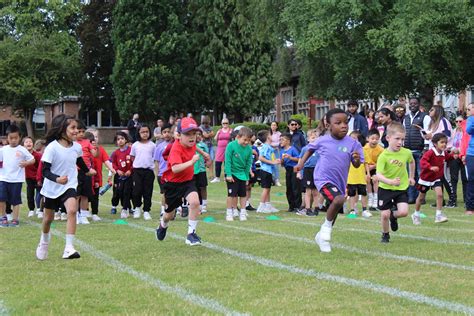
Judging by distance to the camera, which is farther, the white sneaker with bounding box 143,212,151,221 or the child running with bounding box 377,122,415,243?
the white sneaker with bounding box 143,212,151,221

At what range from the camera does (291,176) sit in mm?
18016

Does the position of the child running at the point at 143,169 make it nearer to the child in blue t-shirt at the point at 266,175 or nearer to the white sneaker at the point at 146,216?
the white sneaker at the point at 146,216

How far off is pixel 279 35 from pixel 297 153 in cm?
2312

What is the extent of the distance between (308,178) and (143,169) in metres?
3.49

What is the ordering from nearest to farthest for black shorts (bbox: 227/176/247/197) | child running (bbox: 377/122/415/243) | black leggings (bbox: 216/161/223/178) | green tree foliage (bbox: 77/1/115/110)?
child running (bbox: 377/122/415/243), black shorts (bbox: 227/176/247/197), black leggings (bbox: 216/161/223/178), green tree foliage (bbox: 77/1/115/110)

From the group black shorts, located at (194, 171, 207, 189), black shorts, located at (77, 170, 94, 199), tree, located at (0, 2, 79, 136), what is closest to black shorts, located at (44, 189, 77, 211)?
black shorts, located at (77, 170, 94, 199)

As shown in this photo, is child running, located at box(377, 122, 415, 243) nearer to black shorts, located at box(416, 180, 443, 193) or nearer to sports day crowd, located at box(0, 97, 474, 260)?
sports day crowd, located at box(0, 97, 474, 260)

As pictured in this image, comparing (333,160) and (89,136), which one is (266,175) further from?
(333,160)

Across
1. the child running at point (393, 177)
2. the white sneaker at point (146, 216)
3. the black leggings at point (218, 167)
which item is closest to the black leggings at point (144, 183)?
the white sneaker at point (146, 216)

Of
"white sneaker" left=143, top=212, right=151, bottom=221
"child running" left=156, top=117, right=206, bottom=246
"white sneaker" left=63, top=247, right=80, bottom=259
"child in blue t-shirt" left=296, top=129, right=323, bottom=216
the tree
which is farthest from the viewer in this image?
the tree

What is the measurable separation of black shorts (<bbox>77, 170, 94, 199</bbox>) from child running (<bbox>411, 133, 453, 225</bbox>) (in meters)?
6.25

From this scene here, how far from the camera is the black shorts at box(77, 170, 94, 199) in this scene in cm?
1568

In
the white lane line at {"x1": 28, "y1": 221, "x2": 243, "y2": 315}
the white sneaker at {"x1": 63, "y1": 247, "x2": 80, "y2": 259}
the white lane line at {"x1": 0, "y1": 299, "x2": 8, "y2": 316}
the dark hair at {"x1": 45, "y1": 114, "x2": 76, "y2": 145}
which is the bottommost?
the white lane line at {"x1": 0, "y1": 299, "x2": 8, "y2": 316}

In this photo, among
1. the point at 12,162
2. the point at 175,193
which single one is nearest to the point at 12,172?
the point at 12,162
